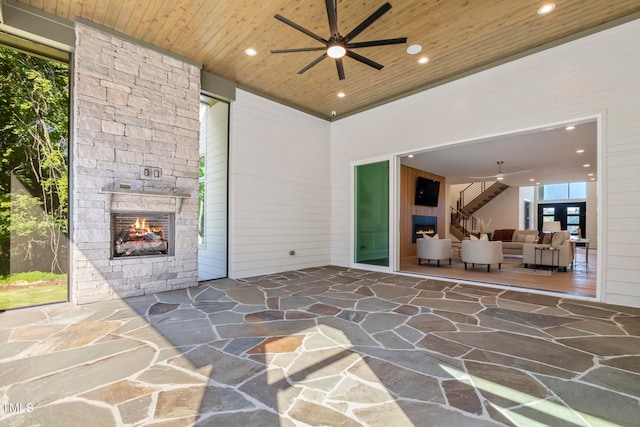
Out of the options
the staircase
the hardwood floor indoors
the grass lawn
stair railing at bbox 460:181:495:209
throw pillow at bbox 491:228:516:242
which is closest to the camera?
the grass lawn

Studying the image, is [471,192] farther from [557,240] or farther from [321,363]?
[321,363]

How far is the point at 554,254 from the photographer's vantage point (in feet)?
21.6

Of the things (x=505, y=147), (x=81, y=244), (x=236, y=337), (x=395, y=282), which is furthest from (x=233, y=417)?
(x=505, y=147)

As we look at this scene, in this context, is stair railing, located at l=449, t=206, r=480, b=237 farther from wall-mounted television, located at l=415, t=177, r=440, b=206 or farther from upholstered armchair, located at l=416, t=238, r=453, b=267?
upholstered armchair, located at l=416, t=238, r=453, b=267

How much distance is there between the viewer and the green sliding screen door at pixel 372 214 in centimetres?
641

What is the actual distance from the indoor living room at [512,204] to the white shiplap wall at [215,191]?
4.05 metres

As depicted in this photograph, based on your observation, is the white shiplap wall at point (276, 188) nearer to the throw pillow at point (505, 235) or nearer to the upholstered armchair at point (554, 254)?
the upholstered armchair at point (554, 254)

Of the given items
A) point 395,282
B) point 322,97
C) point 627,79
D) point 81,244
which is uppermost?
point 322,97

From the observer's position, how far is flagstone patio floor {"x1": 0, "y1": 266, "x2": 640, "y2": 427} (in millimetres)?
1720

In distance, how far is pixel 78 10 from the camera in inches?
146

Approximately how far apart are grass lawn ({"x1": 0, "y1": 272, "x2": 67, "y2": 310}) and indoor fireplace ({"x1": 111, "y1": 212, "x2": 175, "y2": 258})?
2.62ft

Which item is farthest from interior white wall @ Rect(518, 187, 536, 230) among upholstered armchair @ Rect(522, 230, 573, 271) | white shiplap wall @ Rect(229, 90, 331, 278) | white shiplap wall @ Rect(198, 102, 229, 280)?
white shiplap wall @ Rect(198, 102, 229, 280)

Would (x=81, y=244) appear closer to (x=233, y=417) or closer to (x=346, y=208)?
(x=233, y=417)

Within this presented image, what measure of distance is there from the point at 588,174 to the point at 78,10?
14.3 meters
